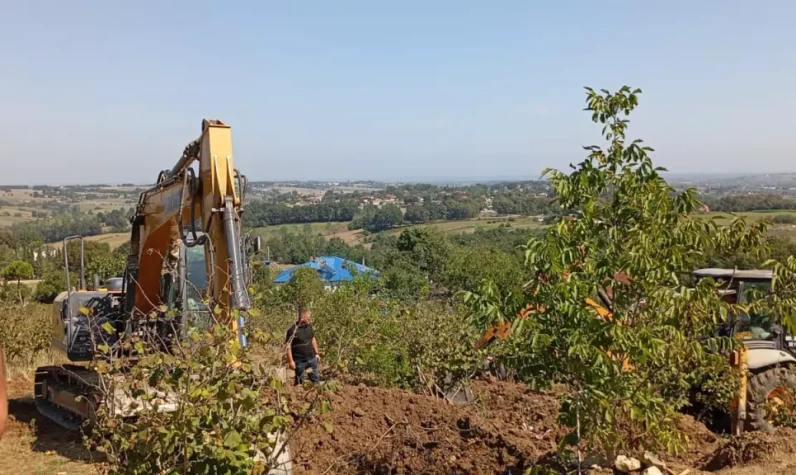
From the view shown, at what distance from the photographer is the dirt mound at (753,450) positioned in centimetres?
687

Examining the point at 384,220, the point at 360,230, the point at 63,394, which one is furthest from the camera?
the point at 384,220

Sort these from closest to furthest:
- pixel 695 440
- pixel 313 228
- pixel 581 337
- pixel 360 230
→ pixel 581 337 < pixel 695 440 < pixel 360 230 < pixel 313 228

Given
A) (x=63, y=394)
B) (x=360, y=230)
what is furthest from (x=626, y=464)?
(x=360, y=230)

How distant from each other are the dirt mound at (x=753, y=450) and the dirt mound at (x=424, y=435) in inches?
64.6

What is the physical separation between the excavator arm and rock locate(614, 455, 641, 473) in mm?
3587

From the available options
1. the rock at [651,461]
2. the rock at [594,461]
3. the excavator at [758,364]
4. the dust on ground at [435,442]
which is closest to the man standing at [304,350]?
the dust on ground at [435,442]

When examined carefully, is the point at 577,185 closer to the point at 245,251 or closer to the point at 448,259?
the point at 245,251

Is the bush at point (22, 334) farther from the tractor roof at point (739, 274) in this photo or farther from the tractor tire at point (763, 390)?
the tractor tire at point (763, 390)

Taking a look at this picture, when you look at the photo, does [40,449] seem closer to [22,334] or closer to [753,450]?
[22,334]

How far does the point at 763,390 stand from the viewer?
8938 mm

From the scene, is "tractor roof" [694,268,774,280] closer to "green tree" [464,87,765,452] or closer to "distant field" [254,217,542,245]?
"green tree" [464,87,765,452]

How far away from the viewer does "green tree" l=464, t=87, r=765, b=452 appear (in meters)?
5.25

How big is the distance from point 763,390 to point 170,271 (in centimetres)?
716

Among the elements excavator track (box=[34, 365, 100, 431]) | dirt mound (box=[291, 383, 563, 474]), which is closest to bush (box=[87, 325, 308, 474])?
dirt mound (box=[291, 383, 563, 474])
